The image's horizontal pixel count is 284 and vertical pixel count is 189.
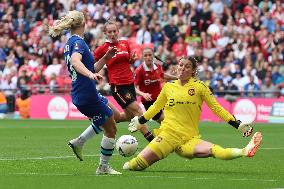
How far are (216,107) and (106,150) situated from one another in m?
1.72

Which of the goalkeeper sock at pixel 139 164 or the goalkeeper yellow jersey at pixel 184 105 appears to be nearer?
the goalkeeper sock at pixel 139 164

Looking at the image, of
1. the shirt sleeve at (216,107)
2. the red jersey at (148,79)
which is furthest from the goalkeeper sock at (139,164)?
the red jersey at (148,79)

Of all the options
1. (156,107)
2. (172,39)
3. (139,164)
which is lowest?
(172,39)

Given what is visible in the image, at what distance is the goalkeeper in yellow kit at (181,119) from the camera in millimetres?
13461

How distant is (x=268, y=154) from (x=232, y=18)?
61.3ft

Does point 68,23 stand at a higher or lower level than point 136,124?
higher

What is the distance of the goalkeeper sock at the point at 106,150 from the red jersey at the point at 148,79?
6.66m

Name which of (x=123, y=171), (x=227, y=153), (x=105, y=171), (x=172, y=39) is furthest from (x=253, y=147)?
(x=172, y=39)

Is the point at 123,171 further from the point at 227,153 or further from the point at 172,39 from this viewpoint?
the point at 172,39

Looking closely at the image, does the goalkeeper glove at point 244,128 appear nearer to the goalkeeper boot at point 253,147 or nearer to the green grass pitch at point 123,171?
the goalkeeper boot at point 253,147

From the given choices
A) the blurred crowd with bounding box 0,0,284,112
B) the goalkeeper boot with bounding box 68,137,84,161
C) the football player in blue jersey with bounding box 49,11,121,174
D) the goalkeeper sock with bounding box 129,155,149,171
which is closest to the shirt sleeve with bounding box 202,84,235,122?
the goalkeeper sock with bounding box 129,155,149,171

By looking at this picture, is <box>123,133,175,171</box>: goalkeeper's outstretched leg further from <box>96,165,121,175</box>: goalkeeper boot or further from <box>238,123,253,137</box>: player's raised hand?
<box>238,123,253,137</box>: player's raised hand

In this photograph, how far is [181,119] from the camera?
13.7 metres

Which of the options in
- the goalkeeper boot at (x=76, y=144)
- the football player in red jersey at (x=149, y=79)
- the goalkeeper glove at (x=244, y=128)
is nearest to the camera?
the goalkeeper glove at (x=244, y=128)
